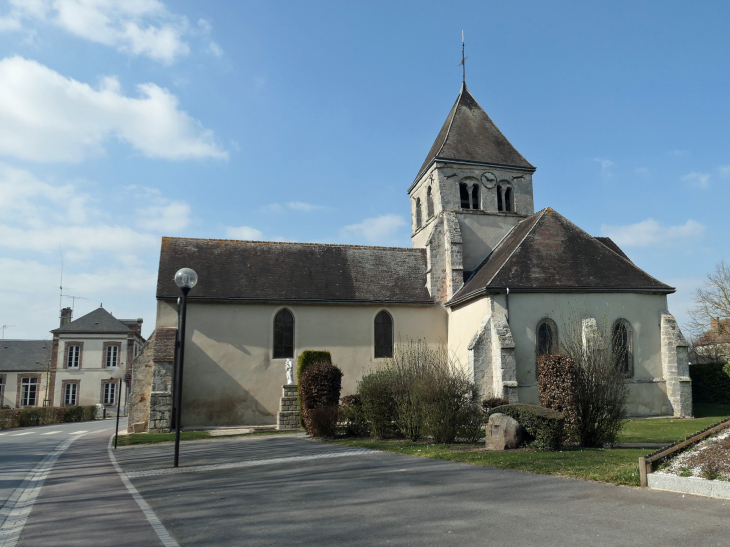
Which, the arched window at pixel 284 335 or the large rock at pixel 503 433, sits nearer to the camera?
the large rock at pixel 503 433

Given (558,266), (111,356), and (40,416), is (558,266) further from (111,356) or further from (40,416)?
(111,356)

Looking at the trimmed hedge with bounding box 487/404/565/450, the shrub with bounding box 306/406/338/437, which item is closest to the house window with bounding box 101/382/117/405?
the shrub with bounding box 306/406/338/437

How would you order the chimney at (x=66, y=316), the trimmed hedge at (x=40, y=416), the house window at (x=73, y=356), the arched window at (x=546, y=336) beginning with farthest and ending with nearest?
the chimney at (x=66, y=316)
the house window at (x=73, y=356)
the trimmed hedge at (x=40, y=416)
the arched window at (x=546, y=336)

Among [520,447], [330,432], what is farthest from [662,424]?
[330,432]

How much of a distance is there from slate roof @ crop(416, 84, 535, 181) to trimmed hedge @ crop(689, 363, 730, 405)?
12.8m

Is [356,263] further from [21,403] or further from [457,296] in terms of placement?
[21,403]

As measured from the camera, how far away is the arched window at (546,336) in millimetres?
20062

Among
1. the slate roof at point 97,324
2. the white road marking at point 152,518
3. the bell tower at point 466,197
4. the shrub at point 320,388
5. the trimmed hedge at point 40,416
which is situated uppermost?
the bell tower at point 466,197

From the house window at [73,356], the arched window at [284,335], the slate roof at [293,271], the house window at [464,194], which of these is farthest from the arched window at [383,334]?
the house window at [73,356]

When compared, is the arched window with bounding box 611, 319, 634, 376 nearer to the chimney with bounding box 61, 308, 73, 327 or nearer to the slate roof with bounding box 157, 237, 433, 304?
the slate roof with bounding box 157, 237, 433, 304

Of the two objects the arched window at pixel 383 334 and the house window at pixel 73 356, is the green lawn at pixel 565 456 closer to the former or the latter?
the arched window at pixel 383 334

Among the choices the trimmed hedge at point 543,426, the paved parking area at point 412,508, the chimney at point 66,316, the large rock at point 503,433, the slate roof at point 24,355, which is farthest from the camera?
the slate roof at point 24,355

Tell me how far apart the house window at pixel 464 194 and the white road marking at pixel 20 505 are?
20432mm

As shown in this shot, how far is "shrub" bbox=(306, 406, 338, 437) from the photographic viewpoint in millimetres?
15216
